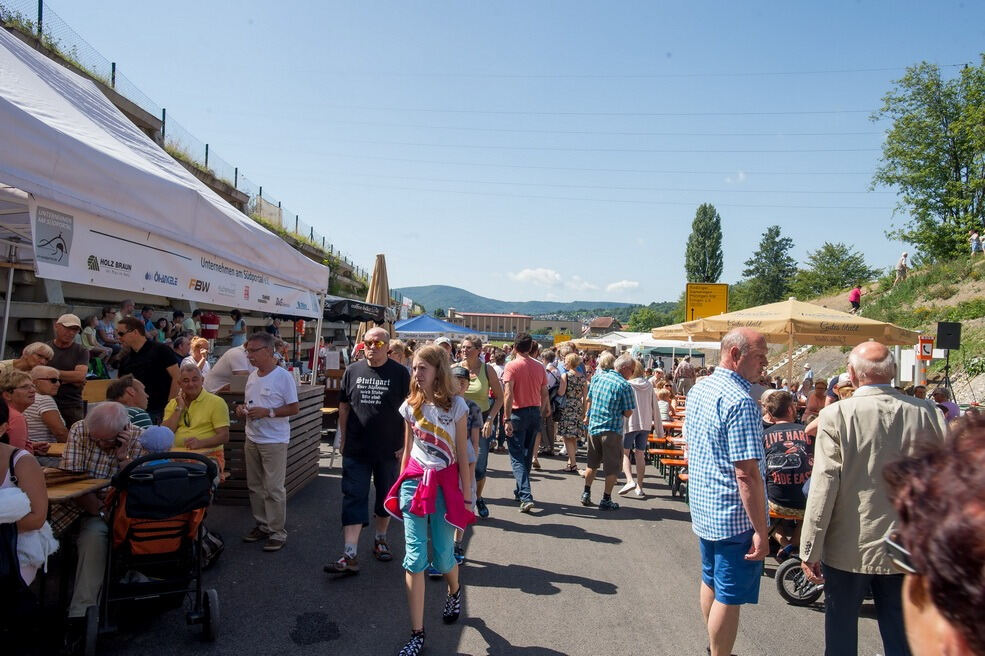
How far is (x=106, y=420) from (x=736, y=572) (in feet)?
12.8

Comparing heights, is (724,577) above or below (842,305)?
below

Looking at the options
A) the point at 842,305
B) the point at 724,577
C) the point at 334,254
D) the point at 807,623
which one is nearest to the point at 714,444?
the point at 724,577

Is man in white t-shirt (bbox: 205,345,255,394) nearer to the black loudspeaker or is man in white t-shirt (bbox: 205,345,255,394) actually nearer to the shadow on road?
the shadow on road

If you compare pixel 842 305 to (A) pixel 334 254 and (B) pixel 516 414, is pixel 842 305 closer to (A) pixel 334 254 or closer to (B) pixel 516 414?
(A) pixel 334 254

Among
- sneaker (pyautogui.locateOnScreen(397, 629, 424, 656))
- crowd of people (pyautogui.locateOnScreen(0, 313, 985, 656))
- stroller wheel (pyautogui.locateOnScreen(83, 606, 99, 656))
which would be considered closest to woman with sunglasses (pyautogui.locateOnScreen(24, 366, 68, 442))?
crowd of people (pyautogui.locateOnScreen(0, 313, 985, 656))

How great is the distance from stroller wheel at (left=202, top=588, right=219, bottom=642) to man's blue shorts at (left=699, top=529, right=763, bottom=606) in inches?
114

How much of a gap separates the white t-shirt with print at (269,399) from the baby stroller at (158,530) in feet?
5.36

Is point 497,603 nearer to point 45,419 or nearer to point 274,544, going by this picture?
point 274,544

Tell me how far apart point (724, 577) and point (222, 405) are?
13.7ft

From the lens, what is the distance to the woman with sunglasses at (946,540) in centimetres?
87

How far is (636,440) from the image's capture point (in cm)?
877

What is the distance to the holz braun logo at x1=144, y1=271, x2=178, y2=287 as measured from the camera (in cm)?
434

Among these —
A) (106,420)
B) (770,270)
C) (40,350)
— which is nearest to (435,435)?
(106,420)

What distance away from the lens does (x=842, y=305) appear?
39.8 metres
